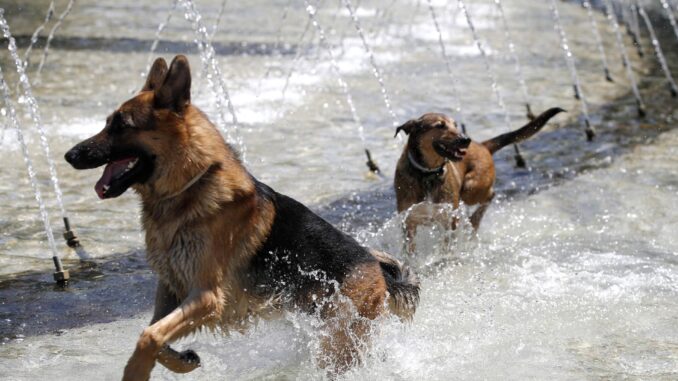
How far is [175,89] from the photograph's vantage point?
4.80 m

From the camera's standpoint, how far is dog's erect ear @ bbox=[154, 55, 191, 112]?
4750 mm

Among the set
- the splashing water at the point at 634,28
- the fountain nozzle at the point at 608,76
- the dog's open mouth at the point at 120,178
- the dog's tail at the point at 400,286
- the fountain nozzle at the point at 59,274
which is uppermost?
the dog's open mouth at the point at 120,178

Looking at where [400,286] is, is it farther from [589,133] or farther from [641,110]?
[641,110]

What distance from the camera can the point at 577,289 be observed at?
685 cm

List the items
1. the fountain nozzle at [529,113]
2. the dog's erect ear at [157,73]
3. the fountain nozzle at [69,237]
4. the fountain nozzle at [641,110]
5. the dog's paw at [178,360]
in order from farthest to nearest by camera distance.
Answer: the fountain nozzle at [641,110]
the fountain nozzle at [529,113]
the fountain nozzle at [69,237]
the dog's erect ear at [157,73]
the dog's paw at [178,360]

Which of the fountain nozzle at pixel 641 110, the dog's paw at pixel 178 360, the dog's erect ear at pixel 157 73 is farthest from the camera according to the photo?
the fountain nozzle at pixel 641 110

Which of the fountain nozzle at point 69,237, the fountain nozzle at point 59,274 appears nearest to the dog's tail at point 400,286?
the fountain nozzle at point 59,274

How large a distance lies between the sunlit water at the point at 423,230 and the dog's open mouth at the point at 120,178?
3.62 ft

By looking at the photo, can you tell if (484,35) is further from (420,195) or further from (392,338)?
(392,338)

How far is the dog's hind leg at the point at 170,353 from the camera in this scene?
4.86 meters

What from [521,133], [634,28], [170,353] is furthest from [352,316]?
[634,28]

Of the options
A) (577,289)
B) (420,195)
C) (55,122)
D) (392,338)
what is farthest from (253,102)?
(392,338)

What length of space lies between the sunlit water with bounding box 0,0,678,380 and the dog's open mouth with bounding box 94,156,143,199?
1103 millimetres

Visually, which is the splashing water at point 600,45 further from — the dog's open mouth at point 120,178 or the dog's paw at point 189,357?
the dog's open mouth at point 120,178
